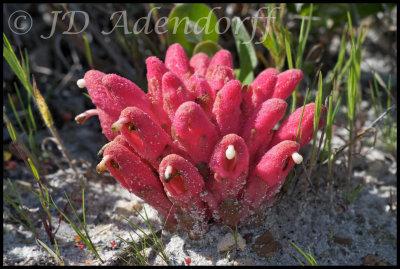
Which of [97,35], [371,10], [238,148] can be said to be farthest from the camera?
[371,10]

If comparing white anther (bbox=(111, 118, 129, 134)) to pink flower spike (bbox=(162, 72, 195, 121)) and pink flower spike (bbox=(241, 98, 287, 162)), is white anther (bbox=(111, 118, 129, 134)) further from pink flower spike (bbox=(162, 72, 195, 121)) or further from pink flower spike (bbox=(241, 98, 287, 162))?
pink flower spike (bbox=(241, 98, 287, 162))

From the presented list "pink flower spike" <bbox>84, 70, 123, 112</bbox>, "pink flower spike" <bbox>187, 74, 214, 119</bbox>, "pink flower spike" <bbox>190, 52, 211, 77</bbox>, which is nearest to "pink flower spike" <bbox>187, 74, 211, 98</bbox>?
"pink flower spike" <bbox>187, 74, 214, 119</bbox>

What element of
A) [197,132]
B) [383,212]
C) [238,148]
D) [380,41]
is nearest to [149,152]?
[197,132]

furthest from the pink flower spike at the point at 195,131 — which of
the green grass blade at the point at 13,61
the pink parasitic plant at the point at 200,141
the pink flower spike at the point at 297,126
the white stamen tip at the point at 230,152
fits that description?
the green grass blade at the point at 13,61

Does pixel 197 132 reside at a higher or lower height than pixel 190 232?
higher

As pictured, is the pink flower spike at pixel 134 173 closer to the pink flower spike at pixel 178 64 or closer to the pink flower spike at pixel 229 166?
the pink flower spike at pixel 229 166

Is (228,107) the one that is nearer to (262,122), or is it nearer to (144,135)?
(262,122)

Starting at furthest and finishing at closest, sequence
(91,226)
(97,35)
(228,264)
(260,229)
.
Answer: (97,35), (91,226), (260,229), (228,264)

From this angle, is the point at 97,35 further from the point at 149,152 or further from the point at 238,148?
the point at 238,148
